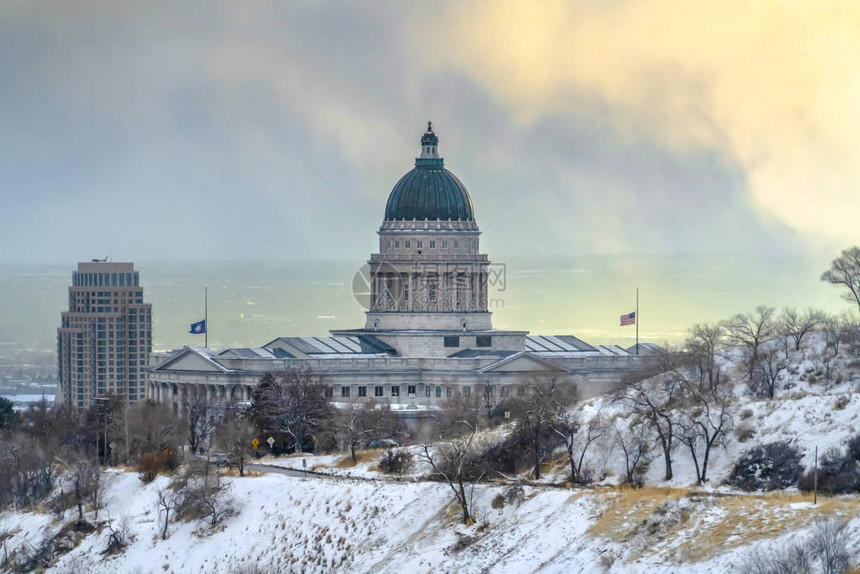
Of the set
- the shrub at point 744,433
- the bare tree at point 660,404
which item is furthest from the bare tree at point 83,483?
the shrub at point 744,433

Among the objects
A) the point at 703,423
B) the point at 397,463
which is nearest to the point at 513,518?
the point at 703,423

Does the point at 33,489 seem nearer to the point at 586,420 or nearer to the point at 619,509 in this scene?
the point at 586,420

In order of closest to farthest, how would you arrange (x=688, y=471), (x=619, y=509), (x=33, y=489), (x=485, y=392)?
1. (x=619, y=509)
2. (x=688, y=471)
3. (x=33, y=489)
4. (x=485, y=392)

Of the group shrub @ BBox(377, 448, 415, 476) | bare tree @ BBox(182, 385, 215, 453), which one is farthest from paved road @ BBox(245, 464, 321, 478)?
bare tree @ BBox(182, 385, 215, 453)

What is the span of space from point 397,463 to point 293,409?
27.8 m

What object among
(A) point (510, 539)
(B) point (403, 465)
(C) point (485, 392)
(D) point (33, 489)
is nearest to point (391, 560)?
(A) point (510, 539)

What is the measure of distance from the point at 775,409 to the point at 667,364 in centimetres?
2690

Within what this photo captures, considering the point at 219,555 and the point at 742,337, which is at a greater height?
the point at 742,337

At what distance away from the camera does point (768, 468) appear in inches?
4850

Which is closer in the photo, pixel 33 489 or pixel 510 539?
pixel 510 539

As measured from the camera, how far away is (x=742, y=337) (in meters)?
159

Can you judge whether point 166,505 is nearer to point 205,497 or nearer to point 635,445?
point 205,497

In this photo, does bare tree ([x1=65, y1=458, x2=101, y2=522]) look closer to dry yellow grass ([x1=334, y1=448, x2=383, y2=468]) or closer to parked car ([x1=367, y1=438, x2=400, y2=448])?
dry yellow grass ([x1=334, y1=448, x2=383, y2=468])

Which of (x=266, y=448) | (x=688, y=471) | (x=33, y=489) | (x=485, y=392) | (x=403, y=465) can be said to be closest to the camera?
(x=688, y=471)
